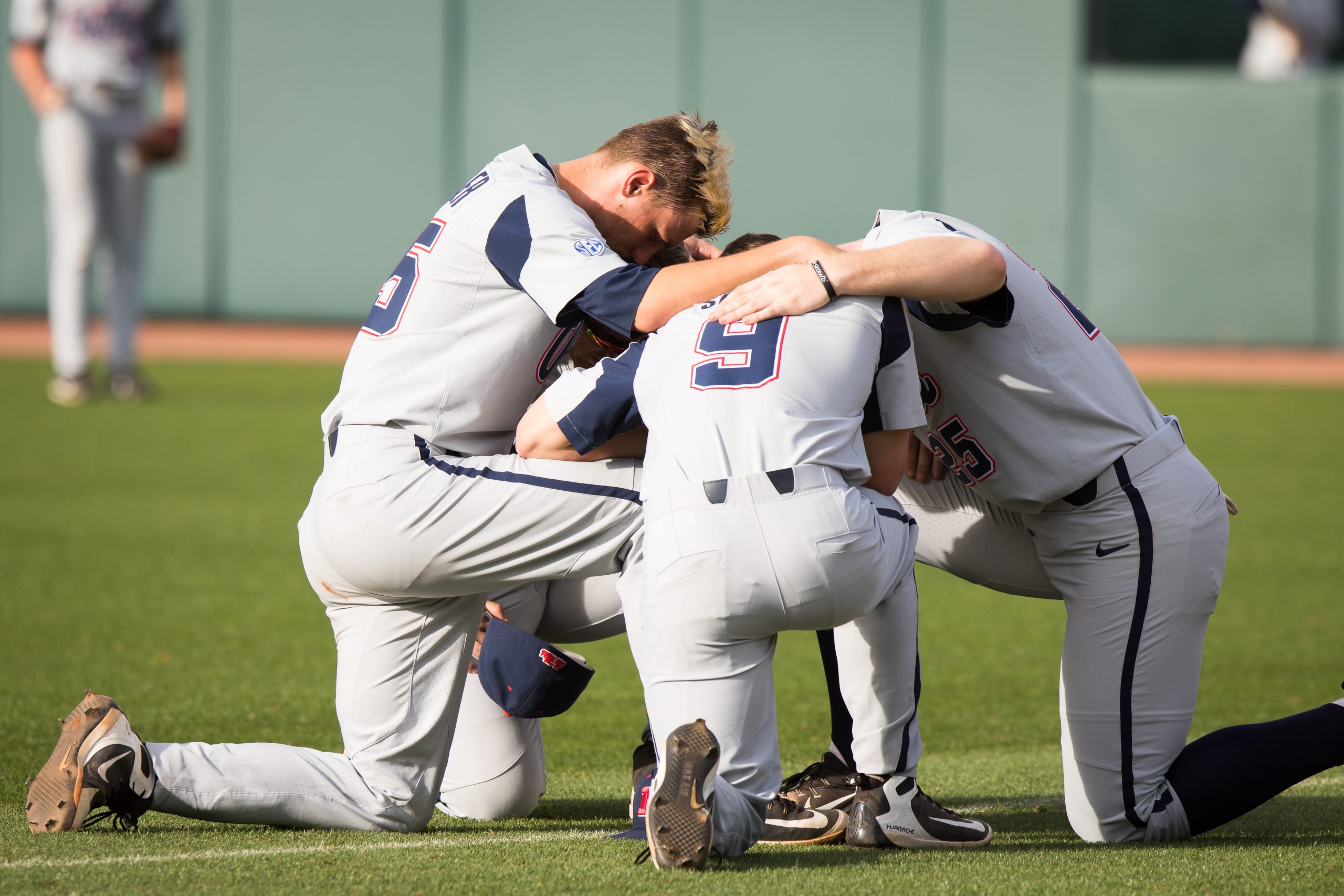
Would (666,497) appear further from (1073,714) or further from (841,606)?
(1073,714)

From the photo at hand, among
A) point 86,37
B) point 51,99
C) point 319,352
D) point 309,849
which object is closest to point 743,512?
point 309,849

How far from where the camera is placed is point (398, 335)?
365 centimetres

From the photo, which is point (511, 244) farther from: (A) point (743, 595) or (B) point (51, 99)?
(B) point (51, 99)

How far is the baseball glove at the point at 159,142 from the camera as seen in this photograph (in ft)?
38.1

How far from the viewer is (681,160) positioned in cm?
380

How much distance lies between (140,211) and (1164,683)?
1020 cm

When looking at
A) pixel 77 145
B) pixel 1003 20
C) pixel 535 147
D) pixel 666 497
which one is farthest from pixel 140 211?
pixel 1003 20

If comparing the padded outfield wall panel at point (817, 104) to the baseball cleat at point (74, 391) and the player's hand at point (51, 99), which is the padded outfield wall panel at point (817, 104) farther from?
the player's hand at point (51, 99)

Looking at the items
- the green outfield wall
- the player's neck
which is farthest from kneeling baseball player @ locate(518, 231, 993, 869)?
the green outfield wall

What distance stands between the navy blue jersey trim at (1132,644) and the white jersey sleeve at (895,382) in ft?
2.07

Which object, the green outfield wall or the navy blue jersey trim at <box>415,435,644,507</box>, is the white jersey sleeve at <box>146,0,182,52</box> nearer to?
the green outfield wall

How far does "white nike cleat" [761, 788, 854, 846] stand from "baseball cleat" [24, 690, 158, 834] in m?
1.40

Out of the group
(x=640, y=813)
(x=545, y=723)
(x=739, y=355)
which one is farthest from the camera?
(x=545, y=723)

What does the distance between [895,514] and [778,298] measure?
21.4 inches
